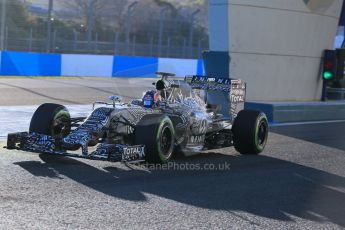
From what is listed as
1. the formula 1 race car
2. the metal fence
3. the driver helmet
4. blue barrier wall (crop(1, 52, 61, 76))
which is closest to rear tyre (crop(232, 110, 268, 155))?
the formula 1 race car

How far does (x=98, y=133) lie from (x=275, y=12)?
9.44m

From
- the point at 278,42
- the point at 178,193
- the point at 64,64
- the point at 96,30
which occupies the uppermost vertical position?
the point at 96,30

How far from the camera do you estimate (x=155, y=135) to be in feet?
26.2

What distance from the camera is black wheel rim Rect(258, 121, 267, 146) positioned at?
10.1 metres

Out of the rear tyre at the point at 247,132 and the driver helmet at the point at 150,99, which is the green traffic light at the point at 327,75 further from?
the driver helmet at the point at 150,99

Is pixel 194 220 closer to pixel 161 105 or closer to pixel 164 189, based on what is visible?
pixel 164 189

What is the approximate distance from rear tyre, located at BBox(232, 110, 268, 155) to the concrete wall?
18.3 feet

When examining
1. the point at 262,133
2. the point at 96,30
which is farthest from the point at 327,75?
the point at 96,30

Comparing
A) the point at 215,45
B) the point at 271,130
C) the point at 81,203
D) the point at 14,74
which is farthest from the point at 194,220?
the point at 14,74

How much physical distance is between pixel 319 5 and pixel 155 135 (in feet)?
36.0

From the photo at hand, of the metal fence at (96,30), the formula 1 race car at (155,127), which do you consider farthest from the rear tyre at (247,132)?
the metal fence at (96,30)

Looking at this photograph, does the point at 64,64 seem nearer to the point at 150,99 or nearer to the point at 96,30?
the point at 96,30

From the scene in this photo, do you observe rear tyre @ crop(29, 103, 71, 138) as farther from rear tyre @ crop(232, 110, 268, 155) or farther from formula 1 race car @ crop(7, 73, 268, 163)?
rear tyre @ crop(232, 110, 268, 155)

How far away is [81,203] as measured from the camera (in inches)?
241
